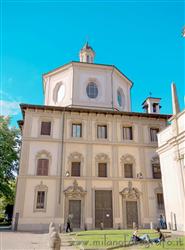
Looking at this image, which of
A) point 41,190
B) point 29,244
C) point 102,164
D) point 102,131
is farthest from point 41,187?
point 29,244

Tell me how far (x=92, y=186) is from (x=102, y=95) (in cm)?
1136

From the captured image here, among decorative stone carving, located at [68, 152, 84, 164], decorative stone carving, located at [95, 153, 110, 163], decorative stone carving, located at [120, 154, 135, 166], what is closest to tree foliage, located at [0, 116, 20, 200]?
decorative stone carving, located at [68, 152, 84, 164]

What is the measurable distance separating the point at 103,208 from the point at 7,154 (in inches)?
470

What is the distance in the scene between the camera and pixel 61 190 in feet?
72.6

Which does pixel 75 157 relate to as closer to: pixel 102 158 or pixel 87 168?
pixel 87 168

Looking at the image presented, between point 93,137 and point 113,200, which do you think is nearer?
point 113,200

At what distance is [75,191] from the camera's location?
22.2 metres

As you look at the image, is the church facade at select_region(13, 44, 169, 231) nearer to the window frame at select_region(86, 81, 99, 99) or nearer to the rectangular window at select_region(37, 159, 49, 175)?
the rectangular window at select_region(37, 159, 49, 175)

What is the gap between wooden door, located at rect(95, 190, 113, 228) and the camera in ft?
72.4

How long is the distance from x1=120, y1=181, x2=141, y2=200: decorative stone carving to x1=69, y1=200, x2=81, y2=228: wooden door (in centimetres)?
431

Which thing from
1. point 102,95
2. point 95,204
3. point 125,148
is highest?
point 102,95

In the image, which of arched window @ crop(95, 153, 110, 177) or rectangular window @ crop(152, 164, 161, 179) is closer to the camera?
arched window @ crop(95, 153, 110, 177)

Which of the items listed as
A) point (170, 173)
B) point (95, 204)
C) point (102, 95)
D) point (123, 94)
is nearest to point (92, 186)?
point (95, 204)

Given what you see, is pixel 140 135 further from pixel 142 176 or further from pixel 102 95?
pixel 102 95
